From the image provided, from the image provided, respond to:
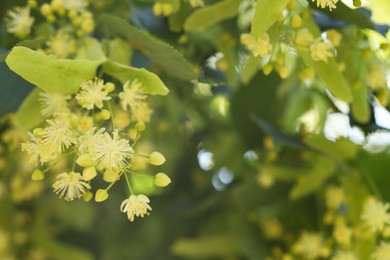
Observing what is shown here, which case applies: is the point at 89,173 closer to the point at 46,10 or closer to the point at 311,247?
the point at 46,10

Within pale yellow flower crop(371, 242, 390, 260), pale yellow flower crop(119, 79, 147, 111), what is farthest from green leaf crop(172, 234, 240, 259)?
pale yellow flower crop(119, 79, 147, 111)

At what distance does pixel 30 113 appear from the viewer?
548mm

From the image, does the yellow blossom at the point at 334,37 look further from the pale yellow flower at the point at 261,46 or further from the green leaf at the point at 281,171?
the green leaf at the point at 281,171

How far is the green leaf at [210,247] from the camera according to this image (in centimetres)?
77

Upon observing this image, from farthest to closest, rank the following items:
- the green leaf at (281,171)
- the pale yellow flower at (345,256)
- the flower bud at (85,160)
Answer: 1. the green leaf at (281,171)
2. the pale yellow flower at (345,256)
3. the flower bud at (85,160)

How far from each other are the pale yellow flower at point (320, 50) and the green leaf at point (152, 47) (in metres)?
0.09

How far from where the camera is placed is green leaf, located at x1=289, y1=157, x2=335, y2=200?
70cm

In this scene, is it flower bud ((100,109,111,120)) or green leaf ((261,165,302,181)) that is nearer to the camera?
flower bud ((100,109,111,120))

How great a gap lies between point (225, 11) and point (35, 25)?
0.19 metres

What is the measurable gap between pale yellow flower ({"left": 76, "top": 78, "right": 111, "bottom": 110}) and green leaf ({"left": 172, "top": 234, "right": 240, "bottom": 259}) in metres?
0.35

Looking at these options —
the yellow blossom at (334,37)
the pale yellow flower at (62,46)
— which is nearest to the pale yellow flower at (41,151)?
the pale yellow flower at (62,46)

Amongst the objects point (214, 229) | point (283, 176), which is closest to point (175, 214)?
point (214, 229)

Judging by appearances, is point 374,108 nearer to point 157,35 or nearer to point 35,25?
point 157,35

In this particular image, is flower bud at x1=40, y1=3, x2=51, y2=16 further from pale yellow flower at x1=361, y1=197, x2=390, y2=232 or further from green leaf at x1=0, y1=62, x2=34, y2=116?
pale yellow flower at x1=361, y1=197, x2=390, y2=232
